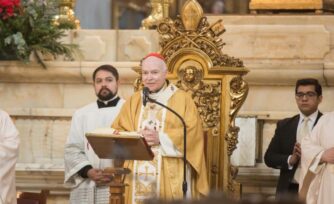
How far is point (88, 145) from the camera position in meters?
8.52

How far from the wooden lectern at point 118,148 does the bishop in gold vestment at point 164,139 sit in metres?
0.47

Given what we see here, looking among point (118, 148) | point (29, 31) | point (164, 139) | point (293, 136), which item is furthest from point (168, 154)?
point (29, 31)

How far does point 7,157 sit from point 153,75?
1390 millimetres

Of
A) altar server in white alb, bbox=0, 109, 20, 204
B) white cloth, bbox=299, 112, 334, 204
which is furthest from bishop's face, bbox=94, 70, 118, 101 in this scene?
white cloth, bbox=299, 112, 334, 204

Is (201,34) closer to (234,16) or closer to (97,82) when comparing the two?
(97,82)

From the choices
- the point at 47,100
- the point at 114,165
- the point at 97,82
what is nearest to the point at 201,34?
the point at 97,82

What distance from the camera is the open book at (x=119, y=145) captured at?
7.01 metres

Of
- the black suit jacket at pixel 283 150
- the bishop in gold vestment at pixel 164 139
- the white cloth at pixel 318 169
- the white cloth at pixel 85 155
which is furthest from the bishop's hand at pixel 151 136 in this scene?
the black suit jacket at pixel 283 150

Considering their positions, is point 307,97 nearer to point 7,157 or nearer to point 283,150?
point 283,150

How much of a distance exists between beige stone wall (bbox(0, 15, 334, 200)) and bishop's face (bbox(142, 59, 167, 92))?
6.57 ft

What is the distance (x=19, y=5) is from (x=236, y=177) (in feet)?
8.58

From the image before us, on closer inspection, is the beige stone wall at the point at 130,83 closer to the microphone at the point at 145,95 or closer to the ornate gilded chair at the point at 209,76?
the ornate gilded chair at the point at 209,76

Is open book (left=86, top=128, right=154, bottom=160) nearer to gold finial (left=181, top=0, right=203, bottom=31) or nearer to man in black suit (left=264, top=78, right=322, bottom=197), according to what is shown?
man in black suit (left=264, top=78, right=322, bottom=197)

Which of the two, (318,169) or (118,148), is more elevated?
(118,148)
